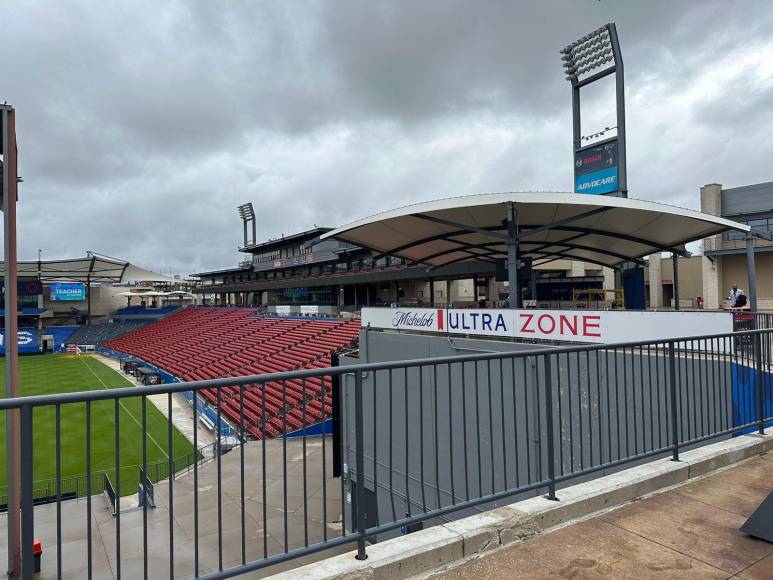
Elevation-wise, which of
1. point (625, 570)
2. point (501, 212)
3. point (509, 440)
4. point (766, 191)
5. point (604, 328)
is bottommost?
point (509, 440)

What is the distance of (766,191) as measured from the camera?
34.6 meters

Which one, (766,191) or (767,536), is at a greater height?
(766,191)

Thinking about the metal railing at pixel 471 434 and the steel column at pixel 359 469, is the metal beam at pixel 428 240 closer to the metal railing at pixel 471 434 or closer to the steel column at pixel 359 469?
the metal railing at pixel 471 434

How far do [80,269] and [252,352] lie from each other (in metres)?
40.8

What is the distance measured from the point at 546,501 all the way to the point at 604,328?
6474 mm

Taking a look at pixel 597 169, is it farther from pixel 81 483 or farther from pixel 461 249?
pixel 81 483

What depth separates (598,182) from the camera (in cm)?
2288

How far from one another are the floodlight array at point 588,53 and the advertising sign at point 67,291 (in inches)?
2940

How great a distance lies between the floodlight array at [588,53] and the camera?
26.8 m

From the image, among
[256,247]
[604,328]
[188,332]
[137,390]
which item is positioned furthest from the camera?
[256,247]

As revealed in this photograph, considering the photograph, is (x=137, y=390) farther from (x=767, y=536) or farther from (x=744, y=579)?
(x=767, y=536)

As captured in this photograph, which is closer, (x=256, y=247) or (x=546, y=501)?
(x=546, y=501)

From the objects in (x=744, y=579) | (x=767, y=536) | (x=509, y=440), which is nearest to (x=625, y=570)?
(x=744, y=579)

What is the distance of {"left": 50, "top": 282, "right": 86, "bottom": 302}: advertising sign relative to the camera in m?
72.6
